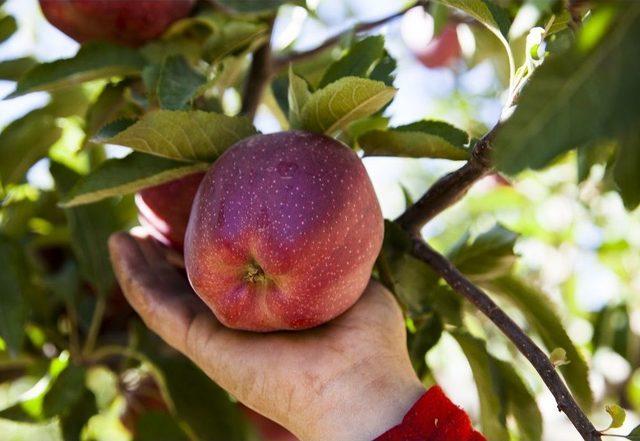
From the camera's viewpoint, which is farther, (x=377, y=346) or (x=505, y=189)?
(x=505, y=189)

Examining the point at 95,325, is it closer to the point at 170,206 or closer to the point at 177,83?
the point at 170,206

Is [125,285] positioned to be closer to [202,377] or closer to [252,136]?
[202,377]

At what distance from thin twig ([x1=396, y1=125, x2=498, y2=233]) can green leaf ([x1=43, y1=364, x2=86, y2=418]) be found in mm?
536

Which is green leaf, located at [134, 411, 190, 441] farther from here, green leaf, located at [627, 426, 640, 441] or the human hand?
green leaf, located at [627, 426, 640, 441]

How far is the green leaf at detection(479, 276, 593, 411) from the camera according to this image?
103cm

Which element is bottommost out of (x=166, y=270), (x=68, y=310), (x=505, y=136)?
(x=68, y=310)

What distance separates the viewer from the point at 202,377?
124 centimetres

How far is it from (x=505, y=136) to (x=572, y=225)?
1513 mm

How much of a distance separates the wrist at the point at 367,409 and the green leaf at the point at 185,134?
0.30 meters

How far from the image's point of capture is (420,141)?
0.91 meters

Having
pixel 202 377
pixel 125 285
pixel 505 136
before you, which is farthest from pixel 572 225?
pixel 505 136

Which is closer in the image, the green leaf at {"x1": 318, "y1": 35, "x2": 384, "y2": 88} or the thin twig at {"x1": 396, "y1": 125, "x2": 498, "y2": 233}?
the thin twig at {"x1": 396, "y1": 125, "x2": 498, "y2": 233}

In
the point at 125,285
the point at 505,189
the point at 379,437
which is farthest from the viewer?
the point at 505,189

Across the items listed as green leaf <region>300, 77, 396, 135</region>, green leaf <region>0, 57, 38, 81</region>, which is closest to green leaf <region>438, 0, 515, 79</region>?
green leaf <region>300, 77, 396, 135</region>
